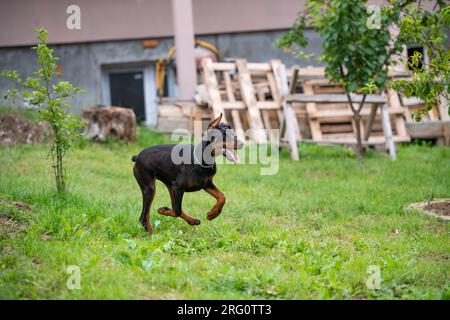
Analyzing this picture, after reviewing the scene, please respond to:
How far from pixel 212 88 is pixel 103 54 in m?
4.52

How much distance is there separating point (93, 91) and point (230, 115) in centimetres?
487

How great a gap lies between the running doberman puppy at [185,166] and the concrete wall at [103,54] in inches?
418

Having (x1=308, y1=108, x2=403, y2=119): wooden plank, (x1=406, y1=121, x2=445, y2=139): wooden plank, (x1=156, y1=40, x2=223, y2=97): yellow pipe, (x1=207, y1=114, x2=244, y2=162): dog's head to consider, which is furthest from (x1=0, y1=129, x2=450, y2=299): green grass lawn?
(x1=156, y1=40, x2=223, y2=97): yellow pipe

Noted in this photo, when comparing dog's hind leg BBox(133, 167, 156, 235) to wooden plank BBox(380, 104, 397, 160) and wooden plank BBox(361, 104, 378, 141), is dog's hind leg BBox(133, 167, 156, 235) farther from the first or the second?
wooden plank BBox(380, 104, 397, 160)

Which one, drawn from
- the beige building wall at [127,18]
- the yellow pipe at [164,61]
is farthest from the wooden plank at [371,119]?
the yellow pipe at [164,61]

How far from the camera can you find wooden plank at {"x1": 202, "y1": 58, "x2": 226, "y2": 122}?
1370cm

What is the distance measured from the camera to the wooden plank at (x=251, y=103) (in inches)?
520


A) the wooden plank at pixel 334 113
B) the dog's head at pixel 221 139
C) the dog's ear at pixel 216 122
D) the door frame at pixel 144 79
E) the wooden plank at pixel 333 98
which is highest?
the door frame at pixel 144 79

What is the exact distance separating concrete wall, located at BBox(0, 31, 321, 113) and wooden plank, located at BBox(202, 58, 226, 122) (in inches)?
112

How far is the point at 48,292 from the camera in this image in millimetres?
5129

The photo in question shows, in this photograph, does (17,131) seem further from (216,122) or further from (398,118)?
(398,118)

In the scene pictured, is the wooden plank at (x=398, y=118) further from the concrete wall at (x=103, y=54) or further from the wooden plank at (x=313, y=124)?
the concrete wall at (x=103, y=54)

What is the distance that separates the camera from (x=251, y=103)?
547 inches
